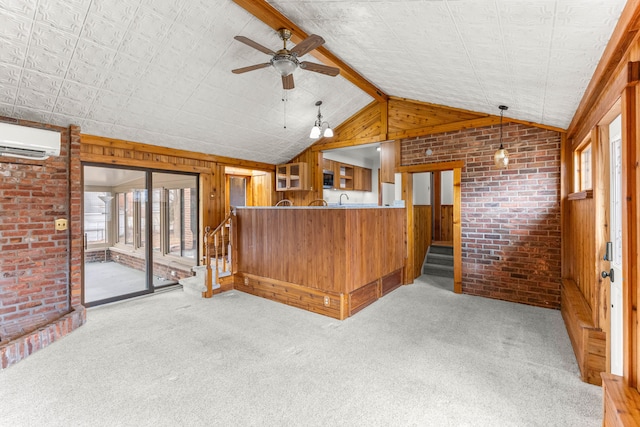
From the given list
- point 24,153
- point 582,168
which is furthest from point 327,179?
point 24,153

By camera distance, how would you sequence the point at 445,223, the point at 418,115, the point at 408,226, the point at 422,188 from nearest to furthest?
the point at 418,115 < the point at 408,226 < the point at 422,188 < the point at 445,223

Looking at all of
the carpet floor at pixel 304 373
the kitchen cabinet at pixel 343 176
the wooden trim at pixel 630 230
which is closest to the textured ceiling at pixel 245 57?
the wooden trim at pixel 630 230

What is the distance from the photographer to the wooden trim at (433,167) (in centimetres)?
485

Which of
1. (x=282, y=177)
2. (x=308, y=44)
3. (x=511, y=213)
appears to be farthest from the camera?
(x=282, y=177)

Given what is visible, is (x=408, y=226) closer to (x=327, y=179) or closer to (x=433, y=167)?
(x=433, y=167)

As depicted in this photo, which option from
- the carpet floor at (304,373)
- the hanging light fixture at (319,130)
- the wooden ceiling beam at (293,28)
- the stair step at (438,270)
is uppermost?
the wooden ceiling beam at (293,28)

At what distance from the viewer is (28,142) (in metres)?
3.13

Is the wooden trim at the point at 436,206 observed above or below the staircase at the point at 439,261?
above

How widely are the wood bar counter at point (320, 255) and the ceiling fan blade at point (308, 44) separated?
183 cm

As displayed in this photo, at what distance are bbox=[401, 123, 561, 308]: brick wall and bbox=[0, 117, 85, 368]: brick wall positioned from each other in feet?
17.6

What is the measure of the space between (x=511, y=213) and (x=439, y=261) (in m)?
2.11

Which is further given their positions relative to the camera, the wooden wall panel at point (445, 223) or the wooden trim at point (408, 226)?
the wooden wall panel at point (445, 223)

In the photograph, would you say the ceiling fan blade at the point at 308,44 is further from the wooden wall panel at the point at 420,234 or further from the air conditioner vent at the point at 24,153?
the wooden wall panel at the point at 420,234

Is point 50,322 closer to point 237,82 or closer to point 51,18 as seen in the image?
point 51,18
